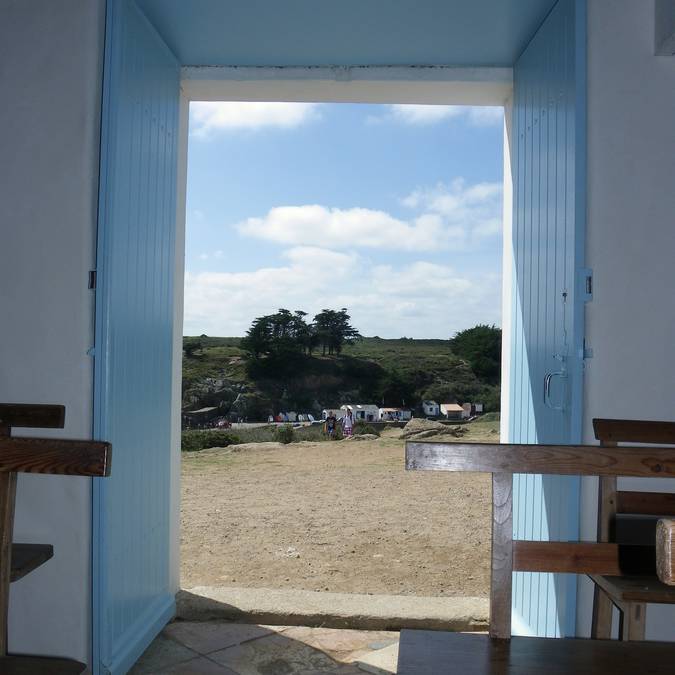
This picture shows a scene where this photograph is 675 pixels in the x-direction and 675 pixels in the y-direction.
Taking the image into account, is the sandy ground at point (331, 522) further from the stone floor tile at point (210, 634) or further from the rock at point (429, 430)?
the stone floor tile at point (210, 634)

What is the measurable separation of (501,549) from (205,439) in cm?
988

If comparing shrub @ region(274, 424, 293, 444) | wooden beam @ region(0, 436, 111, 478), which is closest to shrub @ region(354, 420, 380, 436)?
shrub @ region(274, 424, 293, 444)

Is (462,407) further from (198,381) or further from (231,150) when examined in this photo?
(231,150)

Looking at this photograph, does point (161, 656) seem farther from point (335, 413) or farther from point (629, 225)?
point (335, 413)

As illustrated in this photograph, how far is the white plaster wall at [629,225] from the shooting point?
8.41 feet

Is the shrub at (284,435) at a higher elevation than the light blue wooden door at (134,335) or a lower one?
lower

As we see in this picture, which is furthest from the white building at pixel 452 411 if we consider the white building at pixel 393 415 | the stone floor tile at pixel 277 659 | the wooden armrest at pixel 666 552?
the wooden armrest at pixel 666 552

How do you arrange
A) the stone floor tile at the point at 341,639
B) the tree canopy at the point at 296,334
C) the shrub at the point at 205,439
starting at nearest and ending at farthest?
the stone floor tile at the point at 341,639 → the shrub at the point at 205,439 → the tree canopy at the point at 296,334

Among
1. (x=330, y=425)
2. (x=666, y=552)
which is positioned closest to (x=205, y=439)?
(x=330, y=425)

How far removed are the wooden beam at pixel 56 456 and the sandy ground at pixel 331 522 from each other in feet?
10.5

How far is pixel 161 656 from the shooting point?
302 centimetres

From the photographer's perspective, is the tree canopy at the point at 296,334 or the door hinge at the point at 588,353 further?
the tree canopy at the point at 296,334

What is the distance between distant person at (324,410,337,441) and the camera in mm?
11741

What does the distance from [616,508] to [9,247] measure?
215 cm
